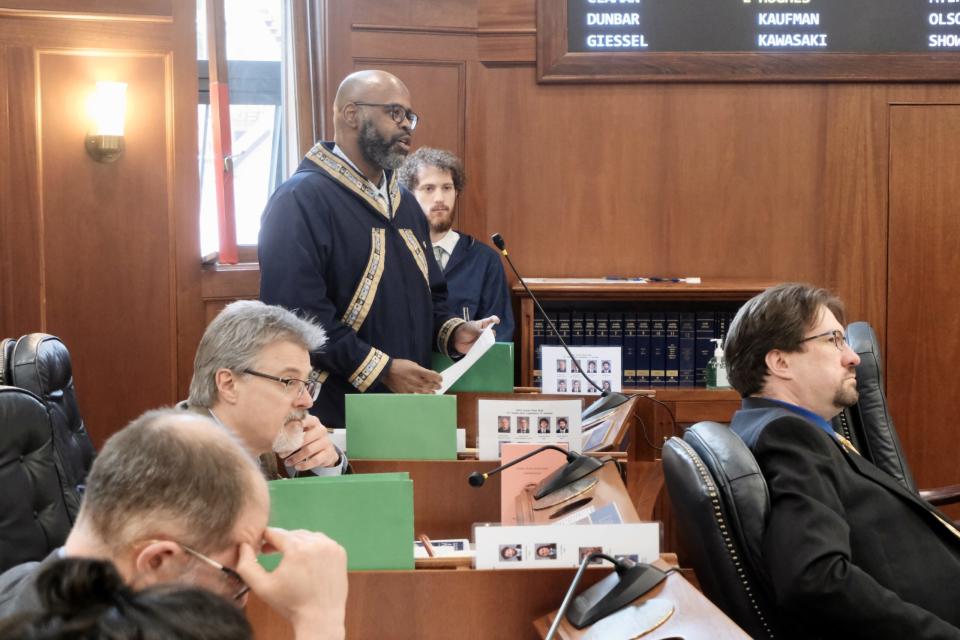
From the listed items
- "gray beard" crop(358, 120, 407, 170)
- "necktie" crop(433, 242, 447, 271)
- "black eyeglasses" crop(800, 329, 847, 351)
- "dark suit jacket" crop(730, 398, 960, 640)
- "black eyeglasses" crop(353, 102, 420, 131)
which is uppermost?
"black eyeglasses" crop(353, 102, 420, 131)

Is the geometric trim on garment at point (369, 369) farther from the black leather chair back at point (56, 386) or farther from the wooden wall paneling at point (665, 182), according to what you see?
the wooden wall paneling at point (665, 182)

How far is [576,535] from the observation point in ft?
5.92

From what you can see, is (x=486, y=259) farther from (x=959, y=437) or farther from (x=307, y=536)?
(x=307, y=536)

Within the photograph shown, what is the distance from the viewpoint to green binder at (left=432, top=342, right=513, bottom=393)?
10.5 ft

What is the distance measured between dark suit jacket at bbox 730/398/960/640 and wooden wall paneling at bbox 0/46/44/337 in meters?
2.92

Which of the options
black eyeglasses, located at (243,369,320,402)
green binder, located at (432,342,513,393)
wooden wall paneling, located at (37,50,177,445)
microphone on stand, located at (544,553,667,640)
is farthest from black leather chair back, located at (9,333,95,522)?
microphone on stand, located at (544,553,667,640)

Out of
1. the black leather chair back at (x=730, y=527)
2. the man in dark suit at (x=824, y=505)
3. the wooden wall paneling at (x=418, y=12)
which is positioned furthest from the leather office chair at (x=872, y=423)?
the wooden wall paneling at (x=418, y=12)

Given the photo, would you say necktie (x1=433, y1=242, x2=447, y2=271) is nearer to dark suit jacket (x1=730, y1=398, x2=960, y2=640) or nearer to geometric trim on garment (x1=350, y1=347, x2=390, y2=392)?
geometric trim on garment (x1=350, y1=347, x2=390, y2=392)

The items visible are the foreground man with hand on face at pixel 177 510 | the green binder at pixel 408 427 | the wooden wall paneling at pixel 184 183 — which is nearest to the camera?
the foreground man with hand on face at pixel 177 510

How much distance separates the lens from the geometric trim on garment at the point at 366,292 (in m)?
3.47

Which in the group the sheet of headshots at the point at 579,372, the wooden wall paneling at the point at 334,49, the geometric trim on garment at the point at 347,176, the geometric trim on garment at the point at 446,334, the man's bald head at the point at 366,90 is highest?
the wooden wall paneling at the point at 334,49

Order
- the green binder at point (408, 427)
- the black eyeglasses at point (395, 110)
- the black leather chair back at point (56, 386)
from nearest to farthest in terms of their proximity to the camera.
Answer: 1. the green binder at point (408, 427)
2. the black leather chair back at point (56, 386)
3. the black eyeglasses at point (395, 110)

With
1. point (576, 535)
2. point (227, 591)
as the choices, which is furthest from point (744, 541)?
point (227, 591)

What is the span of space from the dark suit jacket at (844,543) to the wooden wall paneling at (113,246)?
2.73 m
